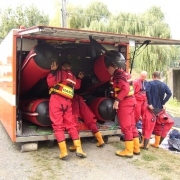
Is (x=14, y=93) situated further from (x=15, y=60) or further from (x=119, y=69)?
(x=119, y=69)

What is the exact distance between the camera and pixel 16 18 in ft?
86.9

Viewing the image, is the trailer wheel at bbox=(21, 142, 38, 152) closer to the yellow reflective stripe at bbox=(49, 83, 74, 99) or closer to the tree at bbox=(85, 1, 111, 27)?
the yellow reflective stripe at bbox=(49, 83, 74, 99)

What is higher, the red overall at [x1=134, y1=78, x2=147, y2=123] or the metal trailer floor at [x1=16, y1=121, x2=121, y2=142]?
the red overall at [x1=134, y1=78, x2=147, y2=123]

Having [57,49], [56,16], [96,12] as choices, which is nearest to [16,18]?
[56,16]

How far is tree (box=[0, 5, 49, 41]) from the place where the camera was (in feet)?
85.7

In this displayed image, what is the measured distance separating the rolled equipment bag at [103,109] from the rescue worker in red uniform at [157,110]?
75 cm

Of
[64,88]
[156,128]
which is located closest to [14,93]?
[64,88]

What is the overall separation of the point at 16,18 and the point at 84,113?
23137 mm

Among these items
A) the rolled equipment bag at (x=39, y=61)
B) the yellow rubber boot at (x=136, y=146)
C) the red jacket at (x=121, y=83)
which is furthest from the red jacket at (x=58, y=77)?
the yellow rubber boot at (x=136, y=146)

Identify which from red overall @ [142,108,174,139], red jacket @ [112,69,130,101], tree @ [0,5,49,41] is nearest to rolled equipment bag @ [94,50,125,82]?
red jacket @ [112,69,130,101]

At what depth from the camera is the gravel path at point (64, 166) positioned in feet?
13.6

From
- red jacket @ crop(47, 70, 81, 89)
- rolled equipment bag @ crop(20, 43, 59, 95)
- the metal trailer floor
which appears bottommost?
the metal trailer floor

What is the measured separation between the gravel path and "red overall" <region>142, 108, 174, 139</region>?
2.59ft

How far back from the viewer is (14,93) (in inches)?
202
